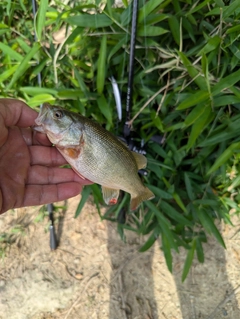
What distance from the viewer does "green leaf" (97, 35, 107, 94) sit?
2.00 m

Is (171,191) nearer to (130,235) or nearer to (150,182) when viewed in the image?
(150,182)

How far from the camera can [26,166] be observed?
6.09 feet

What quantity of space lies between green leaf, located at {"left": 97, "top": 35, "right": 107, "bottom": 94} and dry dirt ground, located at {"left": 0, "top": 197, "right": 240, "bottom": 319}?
1.22m

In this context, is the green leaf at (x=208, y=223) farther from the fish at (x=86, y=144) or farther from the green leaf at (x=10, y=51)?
the green leaf at (x=10, y=51)

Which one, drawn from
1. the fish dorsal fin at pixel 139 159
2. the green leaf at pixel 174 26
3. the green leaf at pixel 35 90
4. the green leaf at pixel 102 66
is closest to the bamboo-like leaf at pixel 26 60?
the green leaf at pixel 35 90

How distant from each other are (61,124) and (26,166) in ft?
1.33

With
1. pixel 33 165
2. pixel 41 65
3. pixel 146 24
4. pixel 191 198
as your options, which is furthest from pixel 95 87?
pixel 191 198

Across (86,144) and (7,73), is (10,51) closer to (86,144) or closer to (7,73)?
(7,73)

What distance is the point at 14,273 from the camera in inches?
110

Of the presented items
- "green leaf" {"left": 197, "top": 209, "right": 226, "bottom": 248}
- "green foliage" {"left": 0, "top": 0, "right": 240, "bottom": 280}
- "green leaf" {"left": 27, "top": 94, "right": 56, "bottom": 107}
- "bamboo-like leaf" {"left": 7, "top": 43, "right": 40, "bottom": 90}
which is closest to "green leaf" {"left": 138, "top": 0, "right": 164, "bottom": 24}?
"green foliage" {"left": 0, "top": 0, "right": 240, "bottom": 280}

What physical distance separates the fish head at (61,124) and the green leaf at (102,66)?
58cm

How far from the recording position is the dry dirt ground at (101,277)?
8.66ft

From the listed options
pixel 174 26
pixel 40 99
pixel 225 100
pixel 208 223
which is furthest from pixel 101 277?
pixel 174 26

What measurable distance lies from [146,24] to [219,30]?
42 cm
